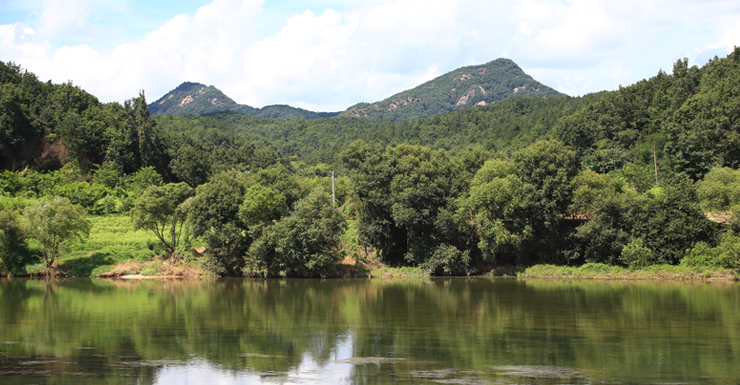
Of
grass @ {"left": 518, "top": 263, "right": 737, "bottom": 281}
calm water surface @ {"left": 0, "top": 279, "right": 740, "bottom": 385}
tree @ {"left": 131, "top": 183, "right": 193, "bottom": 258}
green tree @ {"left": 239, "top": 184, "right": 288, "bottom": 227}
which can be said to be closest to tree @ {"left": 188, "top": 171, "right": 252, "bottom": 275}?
green tree @ {"left": 239, "top": 184, "right": 288, "bottom": 227}

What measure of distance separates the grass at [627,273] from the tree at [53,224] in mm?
36555

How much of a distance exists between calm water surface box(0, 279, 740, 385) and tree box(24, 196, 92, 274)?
6.74 m

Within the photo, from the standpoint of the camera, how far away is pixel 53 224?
42.2m

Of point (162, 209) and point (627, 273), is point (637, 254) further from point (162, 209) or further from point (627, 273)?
point (162, 209)

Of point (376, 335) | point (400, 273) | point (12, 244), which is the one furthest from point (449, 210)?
point (12, 244)

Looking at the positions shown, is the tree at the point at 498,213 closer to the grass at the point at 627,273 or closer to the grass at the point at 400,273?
the grass at the point at 627,273

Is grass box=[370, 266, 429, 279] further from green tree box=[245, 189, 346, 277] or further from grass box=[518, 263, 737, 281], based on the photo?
grass box=[518, 263, 737, 281]

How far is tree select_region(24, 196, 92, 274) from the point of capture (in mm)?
42219

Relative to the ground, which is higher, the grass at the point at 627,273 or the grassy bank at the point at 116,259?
the grassy bank at the point at 116,259

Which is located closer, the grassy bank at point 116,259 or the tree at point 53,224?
the tree at point 53,224

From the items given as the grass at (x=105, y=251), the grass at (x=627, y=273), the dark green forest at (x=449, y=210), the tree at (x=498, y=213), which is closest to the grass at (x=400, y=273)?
the dark green forest at (x=449, y=210)

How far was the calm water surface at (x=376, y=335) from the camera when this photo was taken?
1669cm

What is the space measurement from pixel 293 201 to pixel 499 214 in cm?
1774

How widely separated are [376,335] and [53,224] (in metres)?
32.1
